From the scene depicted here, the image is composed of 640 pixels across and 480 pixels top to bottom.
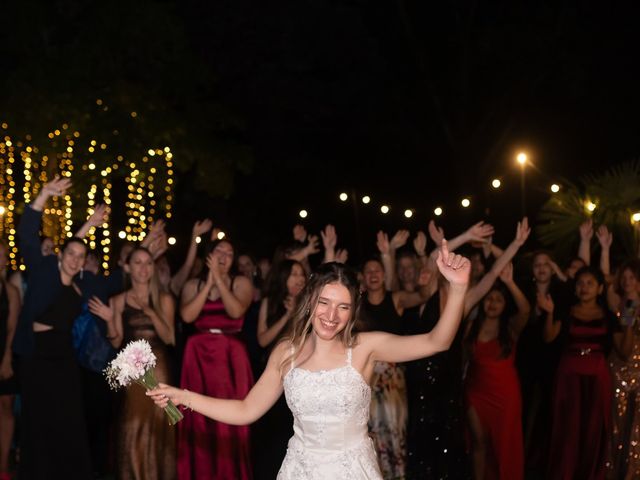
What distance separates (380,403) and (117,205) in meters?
13.3

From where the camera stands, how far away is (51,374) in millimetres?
9383

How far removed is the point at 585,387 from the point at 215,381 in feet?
10.2

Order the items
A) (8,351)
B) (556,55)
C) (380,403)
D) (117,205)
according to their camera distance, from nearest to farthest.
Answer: (380,403)
(8,351)
(117,205)
(556,55)

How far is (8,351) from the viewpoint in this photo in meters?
10.8

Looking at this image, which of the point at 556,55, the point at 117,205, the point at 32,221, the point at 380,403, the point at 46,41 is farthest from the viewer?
the point at 556,55

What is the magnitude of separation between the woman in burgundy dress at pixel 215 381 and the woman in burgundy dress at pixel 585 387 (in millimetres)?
2663

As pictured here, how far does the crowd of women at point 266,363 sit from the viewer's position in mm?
9383

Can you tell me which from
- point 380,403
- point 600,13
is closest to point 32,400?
point 380,403

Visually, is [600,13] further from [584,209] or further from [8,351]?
[8,351]

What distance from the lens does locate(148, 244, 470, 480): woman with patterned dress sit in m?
5.72

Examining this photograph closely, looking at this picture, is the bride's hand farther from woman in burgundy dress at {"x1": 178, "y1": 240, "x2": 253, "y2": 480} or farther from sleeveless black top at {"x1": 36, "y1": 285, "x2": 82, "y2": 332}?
woman in burgundy dress at {"x1": 178, "y1": 240, "x2": 253, "y2": 480}

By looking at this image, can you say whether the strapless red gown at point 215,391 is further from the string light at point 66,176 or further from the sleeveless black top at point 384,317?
the string light at point 66,176

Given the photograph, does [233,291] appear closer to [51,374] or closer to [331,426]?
[51,374]

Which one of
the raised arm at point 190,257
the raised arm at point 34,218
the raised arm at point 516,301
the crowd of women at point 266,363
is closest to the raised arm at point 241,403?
the crowd of women at point 266,363
